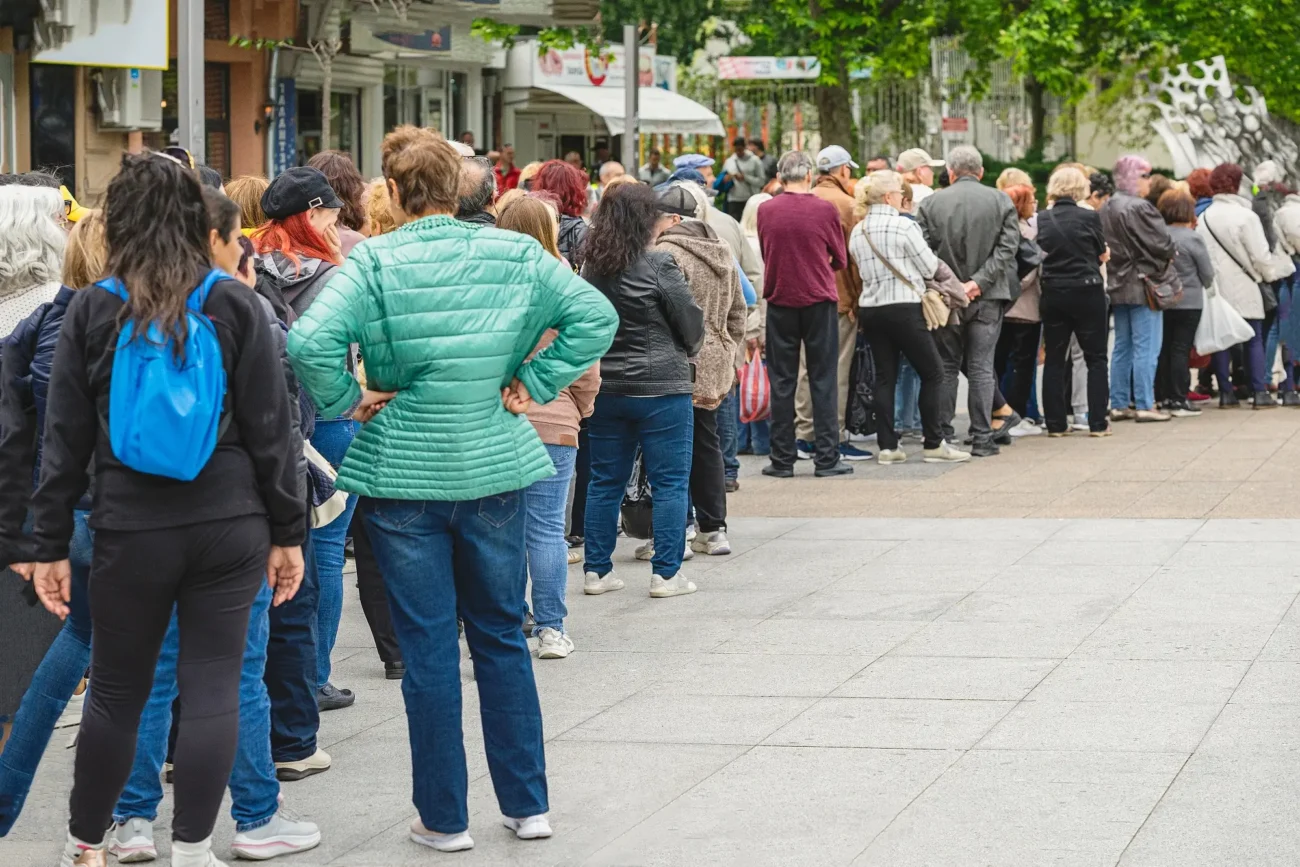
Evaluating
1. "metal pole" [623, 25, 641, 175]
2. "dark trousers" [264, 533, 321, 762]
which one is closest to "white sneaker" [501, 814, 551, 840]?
"dark trousers" [264, 533, 321, 762]

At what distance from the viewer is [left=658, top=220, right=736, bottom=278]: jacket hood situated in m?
9.50

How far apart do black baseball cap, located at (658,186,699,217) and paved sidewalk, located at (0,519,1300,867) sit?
1718 millimetres

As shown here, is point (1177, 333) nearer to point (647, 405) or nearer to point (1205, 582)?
point (1205, 582)

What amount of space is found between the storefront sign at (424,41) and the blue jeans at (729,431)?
17264mm

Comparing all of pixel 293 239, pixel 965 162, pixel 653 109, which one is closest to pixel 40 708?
pixel 293 239

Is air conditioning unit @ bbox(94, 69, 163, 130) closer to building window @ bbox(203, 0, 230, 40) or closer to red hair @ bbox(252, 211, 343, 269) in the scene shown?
building window @ bbox(203, 0, 230, 40)

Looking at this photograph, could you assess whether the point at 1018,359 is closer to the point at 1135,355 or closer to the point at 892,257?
the point at 1135,355

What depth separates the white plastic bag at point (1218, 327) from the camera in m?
15.4

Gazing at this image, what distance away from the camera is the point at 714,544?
10.0 m

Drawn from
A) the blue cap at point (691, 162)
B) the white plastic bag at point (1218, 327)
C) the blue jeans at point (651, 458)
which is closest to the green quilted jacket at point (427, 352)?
the blue jeans at point (651, 458)

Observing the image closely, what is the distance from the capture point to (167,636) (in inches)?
201

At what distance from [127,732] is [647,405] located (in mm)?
4038

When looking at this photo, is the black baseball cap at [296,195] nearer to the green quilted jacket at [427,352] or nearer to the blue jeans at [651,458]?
the green quilted jacket at [427,352]

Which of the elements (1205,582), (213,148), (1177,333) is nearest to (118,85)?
(213,148)
